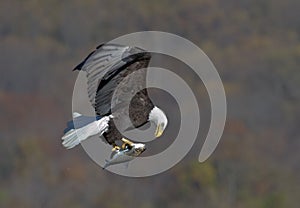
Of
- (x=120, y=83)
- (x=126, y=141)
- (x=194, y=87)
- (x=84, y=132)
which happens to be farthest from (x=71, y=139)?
(x=194, y=87)

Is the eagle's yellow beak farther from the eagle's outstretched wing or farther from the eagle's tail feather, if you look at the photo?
the eagle's tail feather

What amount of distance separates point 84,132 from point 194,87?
15.1m

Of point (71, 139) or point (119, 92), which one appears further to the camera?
point (119, 92)

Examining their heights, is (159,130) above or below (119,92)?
below

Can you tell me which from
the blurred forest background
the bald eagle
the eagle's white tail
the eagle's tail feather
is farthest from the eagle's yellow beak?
the blurred forest background

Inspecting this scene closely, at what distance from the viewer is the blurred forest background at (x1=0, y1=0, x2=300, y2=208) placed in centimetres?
1939

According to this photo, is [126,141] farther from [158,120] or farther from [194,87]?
[194,87]

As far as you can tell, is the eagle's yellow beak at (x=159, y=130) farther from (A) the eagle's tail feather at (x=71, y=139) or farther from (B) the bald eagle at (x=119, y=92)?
(A) the eagle's tail feather at (x=71, y=139)

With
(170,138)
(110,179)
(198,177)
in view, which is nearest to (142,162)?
(170,138)

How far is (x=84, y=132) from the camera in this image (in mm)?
7141

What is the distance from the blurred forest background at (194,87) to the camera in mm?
19391

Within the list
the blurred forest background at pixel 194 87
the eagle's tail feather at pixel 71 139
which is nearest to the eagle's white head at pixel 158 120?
the eagle's tail feather at pixel 71 139

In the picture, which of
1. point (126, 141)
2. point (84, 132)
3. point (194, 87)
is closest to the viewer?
point (84, 132)

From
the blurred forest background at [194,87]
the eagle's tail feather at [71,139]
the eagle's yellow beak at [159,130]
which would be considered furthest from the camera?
the blurred forest background at [194,87]
